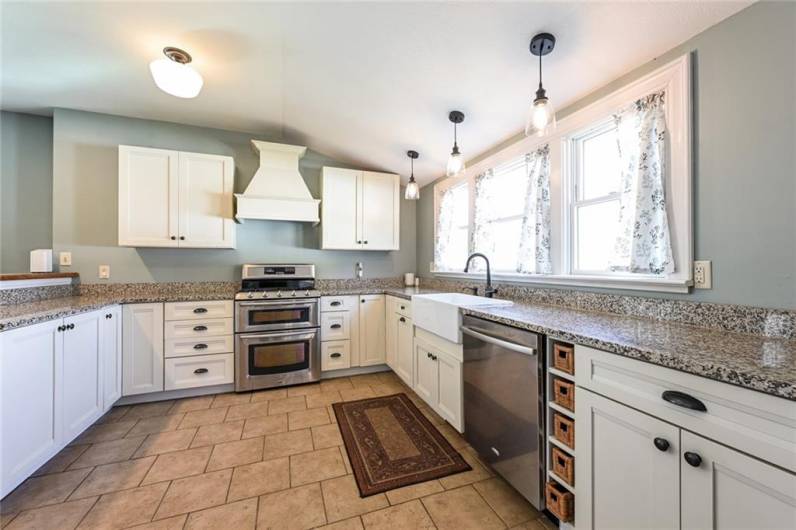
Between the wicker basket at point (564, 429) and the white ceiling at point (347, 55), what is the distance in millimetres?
1811

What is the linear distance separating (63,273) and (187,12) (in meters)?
2.48

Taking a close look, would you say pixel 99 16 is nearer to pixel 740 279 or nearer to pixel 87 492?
pixel 87 492

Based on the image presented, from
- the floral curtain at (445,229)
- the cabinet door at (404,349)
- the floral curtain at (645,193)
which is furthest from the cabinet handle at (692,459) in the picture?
the floral curtain at (445,229)

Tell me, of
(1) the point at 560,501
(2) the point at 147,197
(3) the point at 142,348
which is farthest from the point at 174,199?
(1) the point at 560,501

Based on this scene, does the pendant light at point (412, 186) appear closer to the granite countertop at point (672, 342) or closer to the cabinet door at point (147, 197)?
the granite countertop at point (672, 342)

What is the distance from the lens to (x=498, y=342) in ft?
5.07

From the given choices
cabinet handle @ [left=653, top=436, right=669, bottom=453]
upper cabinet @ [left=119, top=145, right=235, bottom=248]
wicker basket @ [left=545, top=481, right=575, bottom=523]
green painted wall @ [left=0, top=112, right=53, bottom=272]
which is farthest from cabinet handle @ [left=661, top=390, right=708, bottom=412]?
green painted wall @ [left=0, top=112, right=53, bottom=272]

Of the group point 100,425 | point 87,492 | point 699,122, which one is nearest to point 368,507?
point 87,492

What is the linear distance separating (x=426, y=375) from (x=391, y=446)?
58 cm

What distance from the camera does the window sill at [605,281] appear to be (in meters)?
1.39

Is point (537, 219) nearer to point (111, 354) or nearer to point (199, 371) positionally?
point (199, 371)

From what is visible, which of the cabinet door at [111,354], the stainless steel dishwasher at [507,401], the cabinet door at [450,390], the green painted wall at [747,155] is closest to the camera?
the green painted wall at [747,155]

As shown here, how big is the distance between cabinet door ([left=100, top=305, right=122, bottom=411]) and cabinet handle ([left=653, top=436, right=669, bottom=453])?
3.25m

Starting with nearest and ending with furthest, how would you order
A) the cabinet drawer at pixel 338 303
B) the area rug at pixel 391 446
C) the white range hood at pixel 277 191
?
the area rug at pixel 391 446 → the white range hood at pixel 277 191 → the cabinet drawer at pixel 338 303
